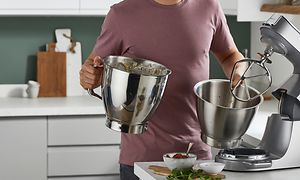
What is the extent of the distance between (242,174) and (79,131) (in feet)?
5.59

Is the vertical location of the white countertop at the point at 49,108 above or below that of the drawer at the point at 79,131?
above

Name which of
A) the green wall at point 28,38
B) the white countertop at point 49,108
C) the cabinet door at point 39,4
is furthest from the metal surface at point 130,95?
the green wall at point 28,38

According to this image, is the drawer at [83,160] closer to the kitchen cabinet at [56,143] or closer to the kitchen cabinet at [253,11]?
the kitchen cabinet at [56,143]

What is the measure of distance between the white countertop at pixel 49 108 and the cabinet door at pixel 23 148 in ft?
0.15

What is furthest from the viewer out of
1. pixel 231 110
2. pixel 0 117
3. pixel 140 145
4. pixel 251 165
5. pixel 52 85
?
pixel 52 85

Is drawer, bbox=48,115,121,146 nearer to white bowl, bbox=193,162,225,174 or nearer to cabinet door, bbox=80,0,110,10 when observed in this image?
cabinet door, bbox=80,0,110,10

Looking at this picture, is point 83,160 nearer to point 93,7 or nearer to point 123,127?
point 93,7

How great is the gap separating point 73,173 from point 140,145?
4.75ft

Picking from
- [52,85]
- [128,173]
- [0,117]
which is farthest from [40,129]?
[128,173]

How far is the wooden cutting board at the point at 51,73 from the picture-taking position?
4.42 meters

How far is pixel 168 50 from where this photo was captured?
2.59m

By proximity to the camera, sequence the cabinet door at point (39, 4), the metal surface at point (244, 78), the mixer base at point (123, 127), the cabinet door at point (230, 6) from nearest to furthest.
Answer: the metal surface at point (244, 78) → the mixer base at point (123, 127) → the cabinet door at point (39, 4) → the cabinet door at point (230, 6)

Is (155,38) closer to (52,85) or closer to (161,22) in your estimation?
(161,22)

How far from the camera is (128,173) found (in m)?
2.69
